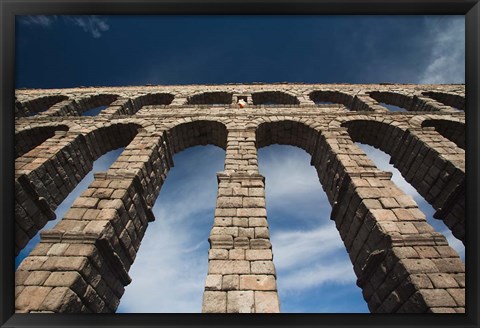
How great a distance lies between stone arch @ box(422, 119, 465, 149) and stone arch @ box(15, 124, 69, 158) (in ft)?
43.5

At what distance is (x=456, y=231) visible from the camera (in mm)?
7539

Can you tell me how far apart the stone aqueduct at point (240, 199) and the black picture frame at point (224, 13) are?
1870 millimetres

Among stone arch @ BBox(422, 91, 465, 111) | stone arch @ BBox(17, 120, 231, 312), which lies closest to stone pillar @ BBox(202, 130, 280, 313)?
stone arch @ BBox(17, 120, 231, 312)

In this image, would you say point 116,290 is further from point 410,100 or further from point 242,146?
point 410,100

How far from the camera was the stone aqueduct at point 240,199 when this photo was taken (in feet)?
16.3

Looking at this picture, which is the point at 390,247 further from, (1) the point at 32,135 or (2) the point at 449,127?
(1) the point at 32,135

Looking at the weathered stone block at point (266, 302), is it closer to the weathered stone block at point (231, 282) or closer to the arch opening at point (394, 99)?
the weathered stone block at point (231, 282)

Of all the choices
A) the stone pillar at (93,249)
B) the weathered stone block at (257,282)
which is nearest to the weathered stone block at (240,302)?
the weathered stone block at (257,282)

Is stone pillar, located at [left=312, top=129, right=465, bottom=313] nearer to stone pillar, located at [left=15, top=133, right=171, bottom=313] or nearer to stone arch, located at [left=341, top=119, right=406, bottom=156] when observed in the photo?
stone arch, located at [left=341, top=119, right=406, bottom=156]

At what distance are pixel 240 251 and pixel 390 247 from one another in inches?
109

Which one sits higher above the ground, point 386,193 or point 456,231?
point 386,193

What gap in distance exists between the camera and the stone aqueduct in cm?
495

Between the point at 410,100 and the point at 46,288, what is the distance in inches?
637

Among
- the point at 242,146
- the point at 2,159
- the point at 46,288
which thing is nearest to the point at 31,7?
the point at 2,159
